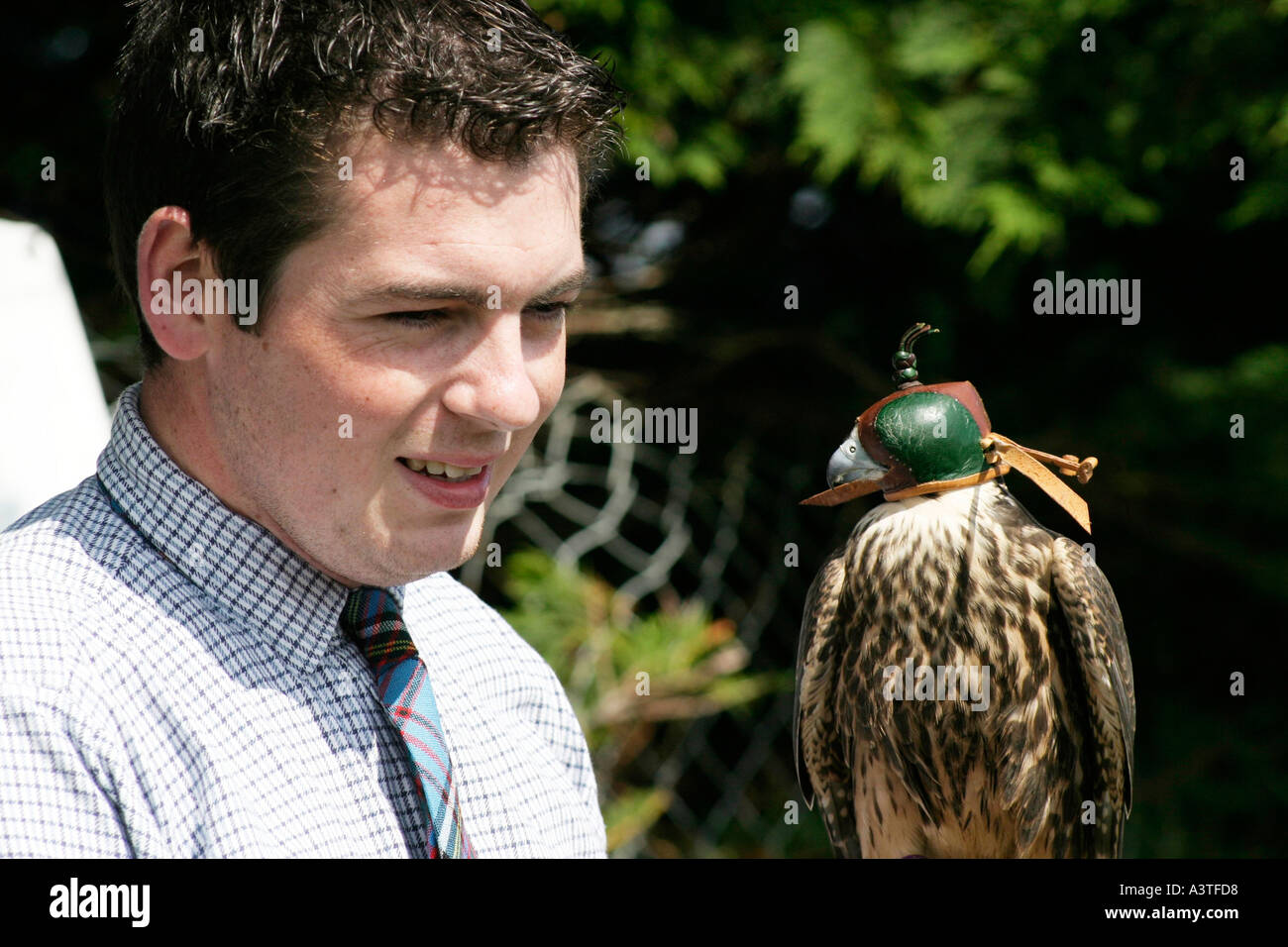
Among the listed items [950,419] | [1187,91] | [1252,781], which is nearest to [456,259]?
[950,419]

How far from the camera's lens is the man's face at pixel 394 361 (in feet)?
3.82

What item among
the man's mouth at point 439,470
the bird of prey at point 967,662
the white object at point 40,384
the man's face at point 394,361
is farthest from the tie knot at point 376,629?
the white object at point 40,384

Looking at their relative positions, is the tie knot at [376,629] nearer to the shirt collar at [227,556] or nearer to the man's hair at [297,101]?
the shirt collar at [227,556]

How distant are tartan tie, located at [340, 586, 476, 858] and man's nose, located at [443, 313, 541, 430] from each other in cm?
32

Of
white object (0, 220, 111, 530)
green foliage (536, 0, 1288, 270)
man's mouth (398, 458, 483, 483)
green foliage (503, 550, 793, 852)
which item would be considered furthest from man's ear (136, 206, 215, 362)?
green foliage (503, 550, 793, 852)

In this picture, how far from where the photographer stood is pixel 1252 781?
3.09 m

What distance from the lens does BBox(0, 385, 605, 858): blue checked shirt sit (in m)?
1.08

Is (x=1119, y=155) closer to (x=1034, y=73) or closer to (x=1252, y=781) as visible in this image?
(x=1034, y=73)

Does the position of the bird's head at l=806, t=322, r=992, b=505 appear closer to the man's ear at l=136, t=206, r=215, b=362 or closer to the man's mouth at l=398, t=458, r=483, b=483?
the man's mouth at l=398, t=458, r=483, b=483

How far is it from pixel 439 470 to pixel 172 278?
377mm

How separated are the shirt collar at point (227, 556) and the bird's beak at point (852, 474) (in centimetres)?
60

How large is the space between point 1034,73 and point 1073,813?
1906 millimetres

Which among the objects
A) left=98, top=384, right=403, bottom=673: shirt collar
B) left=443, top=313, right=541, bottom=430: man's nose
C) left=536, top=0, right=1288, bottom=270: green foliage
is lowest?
left=98, top=384, right=403, bottom=673: shirt collar
